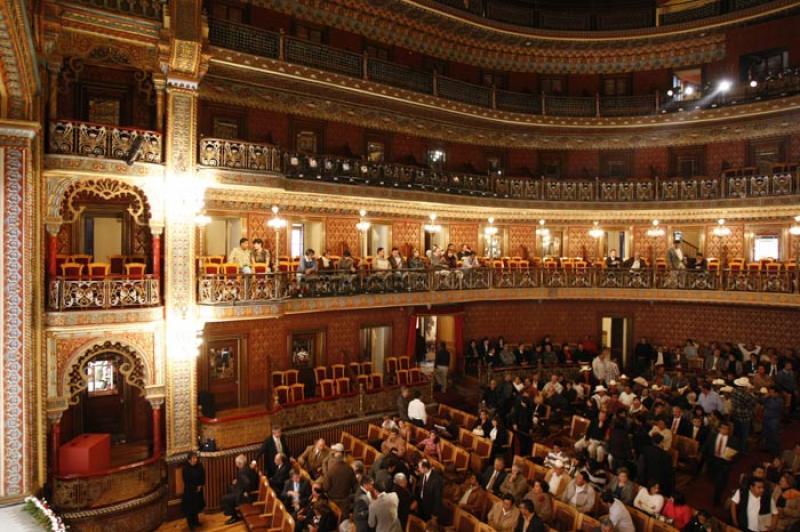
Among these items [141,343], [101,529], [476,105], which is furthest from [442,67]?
[101,529]

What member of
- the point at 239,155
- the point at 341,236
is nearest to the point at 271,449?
the point at 239,155

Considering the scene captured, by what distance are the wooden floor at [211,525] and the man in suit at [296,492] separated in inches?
64.8

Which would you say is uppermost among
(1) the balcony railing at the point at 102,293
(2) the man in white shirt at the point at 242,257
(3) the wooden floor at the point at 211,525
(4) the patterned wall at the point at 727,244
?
(4) the patterned wall at the point at 727,244

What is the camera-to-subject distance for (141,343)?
41.0 feet

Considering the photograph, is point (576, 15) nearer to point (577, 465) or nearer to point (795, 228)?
point (795, 228)

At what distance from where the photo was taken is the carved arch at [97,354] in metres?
11.8

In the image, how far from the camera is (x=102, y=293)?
1195cm

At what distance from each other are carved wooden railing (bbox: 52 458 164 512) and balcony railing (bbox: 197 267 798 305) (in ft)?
13.0

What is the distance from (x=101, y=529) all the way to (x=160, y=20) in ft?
36.7

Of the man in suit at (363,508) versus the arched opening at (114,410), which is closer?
the man in suit at (363,508)

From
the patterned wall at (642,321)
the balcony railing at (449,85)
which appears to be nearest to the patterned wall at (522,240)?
the patterned wall at (642,321)

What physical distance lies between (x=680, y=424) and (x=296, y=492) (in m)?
8.84

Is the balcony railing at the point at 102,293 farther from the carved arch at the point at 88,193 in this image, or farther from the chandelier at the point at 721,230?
the chandelier at the point at 721,230

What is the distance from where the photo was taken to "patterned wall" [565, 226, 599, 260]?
941 inches
